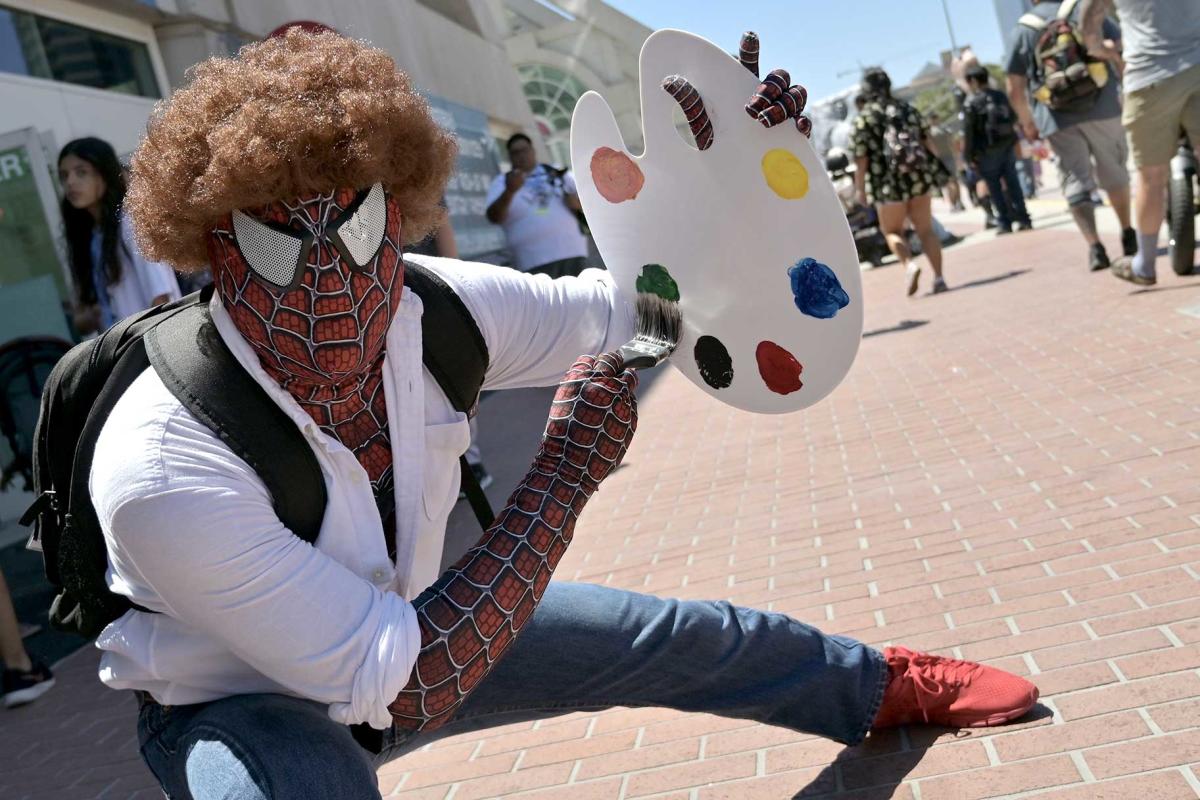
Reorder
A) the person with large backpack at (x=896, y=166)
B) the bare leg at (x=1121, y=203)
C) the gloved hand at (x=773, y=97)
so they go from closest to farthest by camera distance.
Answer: the gloved hand at (x=773, y=97), the bare leg at (x=1121, y=203), the person with large backpack at (x=896, y=166)

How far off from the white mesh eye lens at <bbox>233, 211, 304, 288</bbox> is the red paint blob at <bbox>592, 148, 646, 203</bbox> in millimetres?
827

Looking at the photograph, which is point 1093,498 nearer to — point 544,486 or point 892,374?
point 544,486

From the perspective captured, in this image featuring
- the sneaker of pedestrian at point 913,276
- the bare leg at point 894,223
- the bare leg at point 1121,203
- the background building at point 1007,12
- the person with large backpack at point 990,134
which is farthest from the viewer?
the background building at point 1007,12

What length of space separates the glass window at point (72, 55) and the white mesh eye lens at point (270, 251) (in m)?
6.73

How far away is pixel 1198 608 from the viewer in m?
3.06

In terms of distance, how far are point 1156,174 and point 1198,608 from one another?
429 centimetres

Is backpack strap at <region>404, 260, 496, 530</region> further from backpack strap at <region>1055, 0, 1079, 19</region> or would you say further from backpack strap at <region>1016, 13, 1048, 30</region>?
backpack strap at <region>1016, 13, 1048, 30</region>

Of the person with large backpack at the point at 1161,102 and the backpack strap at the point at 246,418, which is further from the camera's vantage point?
the person with large backpack at the point at 1161,102

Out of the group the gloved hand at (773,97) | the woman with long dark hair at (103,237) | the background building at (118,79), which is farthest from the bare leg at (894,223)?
the gloved hand at (773,97)

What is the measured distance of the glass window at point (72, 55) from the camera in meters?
7.93

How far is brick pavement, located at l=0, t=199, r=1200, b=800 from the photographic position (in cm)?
271

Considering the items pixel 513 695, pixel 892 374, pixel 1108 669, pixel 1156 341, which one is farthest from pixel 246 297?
pixel 892 374

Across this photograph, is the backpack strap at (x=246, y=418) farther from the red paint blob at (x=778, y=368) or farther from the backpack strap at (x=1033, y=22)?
the backpack strap at (x=1033, y=22)

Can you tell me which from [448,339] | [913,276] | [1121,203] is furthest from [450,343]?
[913,276]
